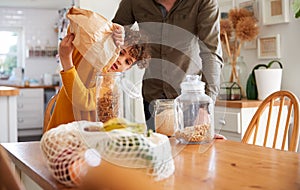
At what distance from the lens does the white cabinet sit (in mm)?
6562

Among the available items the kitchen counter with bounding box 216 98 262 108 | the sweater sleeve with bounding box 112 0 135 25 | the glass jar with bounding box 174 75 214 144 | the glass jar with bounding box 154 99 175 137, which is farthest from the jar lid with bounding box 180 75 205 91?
the kitchen counter with bounding box 216 98 262 108

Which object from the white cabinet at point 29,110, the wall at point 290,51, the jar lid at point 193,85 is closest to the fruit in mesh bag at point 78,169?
the jar lid at point 193,85

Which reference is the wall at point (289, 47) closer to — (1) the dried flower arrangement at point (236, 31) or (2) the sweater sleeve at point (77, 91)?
(1) the dried flower arrangement at point (236, 31)

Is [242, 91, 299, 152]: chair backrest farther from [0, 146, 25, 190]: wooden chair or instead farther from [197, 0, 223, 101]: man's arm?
[0, 146, 25, 190]: wooden chair

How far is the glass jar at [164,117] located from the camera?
52.0 inches

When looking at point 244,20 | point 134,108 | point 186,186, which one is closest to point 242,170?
point 186,186

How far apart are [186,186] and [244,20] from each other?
86.2 inches

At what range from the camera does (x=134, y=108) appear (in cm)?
111

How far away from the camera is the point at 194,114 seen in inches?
49.4

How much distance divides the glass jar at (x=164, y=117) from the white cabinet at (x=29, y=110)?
552cm

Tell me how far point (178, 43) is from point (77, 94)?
29.0 inches

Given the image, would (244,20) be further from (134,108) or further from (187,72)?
(134,108)

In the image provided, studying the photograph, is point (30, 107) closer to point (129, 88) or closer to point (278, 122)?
point (278, 122)

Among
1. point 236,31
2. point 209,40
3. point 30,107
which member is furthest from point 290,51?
point 30,107
